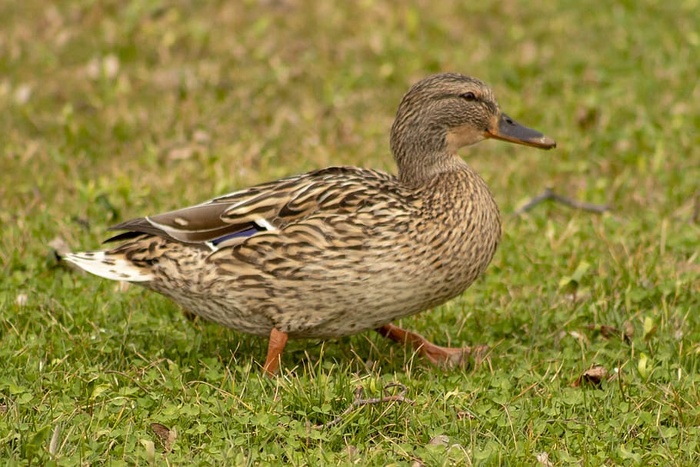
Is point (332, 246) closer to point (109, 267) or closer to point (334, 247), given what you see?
point (334, 247)

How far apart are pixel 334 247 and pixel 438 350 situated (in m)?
0.76

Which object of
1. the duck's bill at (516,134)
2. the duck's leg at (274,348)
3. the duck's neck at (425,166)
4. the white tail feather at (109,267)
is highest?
the duck's bill at (516,134)

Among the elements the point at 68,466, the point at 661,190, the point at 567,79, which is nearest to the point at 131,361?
the point at 68,466

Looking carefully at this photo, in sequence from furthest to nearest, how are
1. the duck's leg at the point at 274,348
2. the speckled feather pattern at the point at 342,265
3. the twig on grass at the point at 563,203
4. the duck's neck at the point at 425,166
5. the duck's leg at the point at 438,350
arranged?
1. the twig on grass at the point at 563,203
2. the duck's neck at the point at 425,166
3. the duck's leg at the point at 438,350
4. the duck's leg at the point at 274,348
5. the speckled feather pattern at the point at 342,265

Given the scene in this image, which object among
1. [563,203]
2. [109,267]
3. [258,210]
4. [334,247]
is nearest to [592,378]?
[334,247]

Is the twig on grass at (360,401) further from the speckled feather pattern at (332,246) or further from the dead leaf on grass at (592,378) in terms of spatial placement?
the dead leaf on grass at (592,378)

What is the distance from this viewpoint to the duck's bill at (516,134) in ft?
18.2

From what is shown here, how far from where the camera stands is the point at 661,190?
7.57 m

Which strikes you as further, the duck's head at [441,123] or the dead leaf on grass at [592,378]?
the duck's head at [441,123]

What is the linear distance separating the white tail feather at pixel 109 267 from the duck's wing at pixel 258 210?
173 millimetres

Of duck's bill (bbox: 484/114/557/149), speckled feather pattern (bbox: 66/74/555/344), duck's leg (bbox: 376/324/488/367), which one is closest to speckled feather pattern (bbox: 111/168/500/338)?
speckled feather pattern (bbox: 66/74/555/344)

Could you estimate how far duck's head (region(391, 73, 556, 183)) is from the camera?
18.1ft

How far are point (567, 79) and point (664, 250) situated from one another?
3304mm

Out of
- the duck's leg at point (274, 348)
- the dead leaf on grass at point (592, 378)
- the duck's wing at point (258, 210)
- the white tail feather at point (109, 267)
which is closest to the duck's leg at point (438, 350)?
the dead leaf on grass at point (592, 378)
